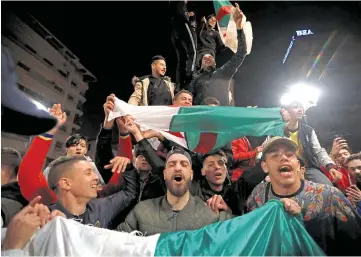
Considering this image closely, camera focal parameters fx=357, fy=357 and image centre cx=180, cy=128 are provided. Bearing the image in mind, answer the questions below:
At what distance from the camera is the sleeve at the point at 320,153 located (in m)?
2.25

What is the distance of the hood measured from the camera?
7.20ft

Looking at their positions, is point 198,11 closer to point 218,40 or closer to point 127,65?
point 218,40

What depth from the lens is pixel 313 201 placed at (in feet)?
6.64

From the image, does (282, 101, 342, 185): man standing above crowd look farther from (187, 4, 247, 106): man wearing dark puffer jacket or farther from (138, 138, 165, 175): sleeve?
(138, 138, 165, 175): sleeve

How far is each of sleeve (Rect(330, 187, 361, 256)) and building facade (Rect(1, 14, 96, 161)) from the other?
5.61 feet

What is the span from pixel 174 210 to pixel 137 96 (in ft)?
2.86

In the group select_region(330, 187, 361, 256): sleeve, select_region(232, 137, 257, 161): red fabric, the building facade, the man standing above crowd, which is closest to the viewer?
select_region(330, 187, 361, 256): sleeve

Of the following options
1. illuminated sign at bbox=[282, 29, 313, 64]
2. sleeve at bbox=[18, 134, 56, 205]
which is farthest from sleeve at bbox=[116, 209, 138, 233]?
illuminated sign at bbox=[282, 29, 313, 64]

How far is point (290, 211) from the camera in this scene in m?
1.90

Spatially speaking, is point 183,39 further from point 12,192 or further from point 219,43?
point 12,192

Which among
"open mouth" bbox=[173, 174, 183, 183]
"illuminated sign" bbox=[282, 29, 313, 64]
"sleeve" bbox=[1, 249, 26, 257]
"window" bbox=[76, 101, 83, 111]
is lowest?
"sleeve" bbox=[1, 249, 26, 257]

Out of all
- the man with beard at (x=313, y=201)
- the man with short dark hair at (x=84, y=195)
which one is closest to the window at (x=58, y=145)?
the man with short dark hair at (x=84, y=195)

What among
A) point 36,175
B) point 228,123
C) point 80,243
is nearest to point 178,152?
point 228,123

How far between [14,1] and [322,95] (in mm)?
2351
